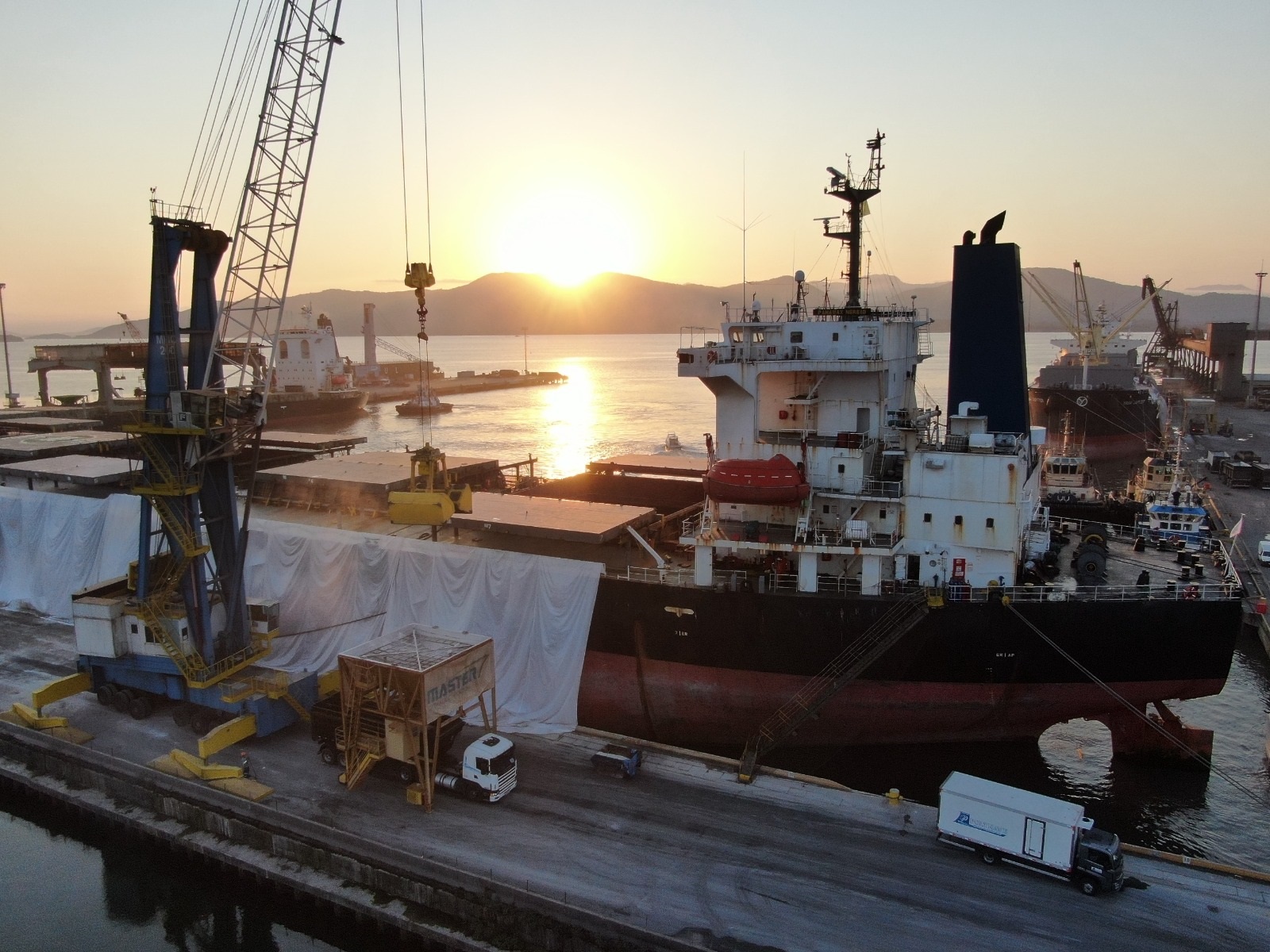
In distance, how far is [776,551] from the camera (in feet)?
71.6

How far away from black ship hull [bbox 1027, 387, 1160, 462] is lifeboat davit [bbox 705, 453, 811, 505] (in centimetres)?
5623

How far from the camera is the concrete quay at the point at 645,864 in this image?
13.1 m

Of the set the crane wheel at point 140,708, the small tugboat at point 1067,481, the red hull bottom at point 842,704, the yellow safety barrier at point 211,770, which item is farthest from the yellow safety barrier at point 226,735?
the small tugboat at point 1067,481

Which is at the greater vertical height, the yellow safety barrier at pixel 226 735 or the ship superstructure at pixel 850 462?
the ship superstructure at pixel 850 462

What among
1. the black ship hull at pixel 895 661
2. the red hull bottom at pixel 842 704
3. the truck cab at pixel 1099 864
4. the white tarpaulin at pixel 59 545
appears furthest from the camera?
the white tarpaulin at pixel 59 545

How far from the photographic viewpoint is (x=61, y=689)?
2127 cm

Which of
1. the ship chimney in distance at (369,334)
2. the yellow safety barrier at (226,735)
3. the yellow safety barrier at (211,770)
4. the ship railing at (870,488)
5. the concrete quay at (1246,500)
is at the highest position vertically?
the ship chimney in distance at (369,334)

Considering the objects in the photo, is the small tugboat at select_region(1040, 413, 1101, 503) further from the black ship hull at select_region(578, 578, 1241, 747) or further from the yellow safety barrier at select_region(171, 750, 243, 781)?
the yellow safety barrier at select_region(171, 750, 243, 781)

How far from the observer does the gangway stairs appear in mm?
18938

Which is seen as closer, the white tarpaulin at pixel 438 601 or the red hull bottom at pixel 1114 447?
the white tarpaulin at pixel 438 601

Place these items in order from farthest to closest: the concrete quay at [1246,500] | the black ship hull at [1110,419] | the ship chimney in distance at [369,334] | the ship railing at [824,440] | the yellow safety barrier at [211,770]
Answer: the ship chimney in distance at [369,334]
the black ship hull at [1110,419]
the concrete quay at [1246,500]
the ship railing at [824,440]
the yellow safety barrier at [211,770]

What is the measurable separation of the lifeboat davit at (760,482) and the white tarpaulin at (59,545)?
72.6 ft

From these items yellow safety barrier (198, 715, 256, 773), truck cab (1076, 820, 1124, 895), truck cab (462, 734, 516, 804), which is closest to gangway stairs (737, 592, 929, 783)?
truck cab (462, 734, 516, 804)

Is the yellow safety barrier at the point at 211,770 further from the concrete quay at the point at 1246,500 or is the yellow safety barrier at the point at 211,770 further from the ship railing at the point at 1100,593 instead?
the concrete quay at the point at 1246,500
